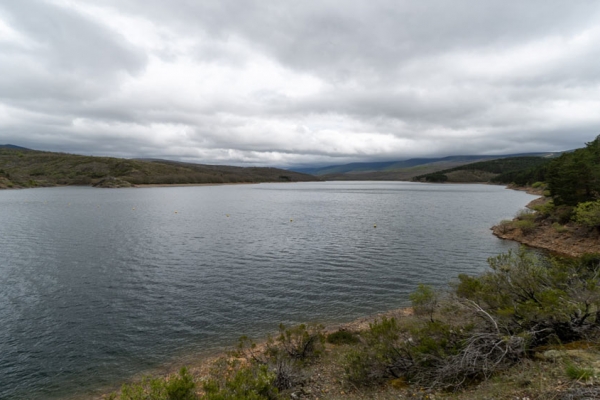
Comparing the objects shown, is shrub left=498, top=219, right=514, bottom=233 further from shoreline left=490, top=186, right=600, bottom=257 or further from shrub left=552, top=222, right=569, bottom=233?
shrub left=552, top=222, right=569, bottom=233

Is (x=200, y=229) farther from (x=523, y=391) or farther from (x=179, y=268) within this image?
(x=523, y=391)

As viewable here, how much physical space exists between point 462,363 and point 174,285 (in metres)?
20.0

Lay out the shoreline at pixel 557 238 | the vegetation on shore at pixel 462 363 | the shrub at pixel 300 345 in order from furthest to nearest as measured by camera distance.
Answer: the shoreline at pixel 557 238 → the shrub at pixel 300 345 → the vegetation on shore at pixel 462 363

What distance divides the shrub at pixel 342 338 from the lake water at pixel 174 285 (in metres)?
2.77

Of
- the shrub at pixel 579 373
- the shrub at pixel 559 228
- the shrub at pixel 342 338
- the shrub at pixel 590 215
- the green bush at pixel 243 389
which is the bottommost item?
the shrub at pixel 342 338

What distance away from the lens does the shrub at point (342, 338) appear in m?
15.0

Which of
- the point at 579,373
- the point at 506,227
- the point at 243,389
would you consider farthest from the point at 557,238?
the point at 243,389

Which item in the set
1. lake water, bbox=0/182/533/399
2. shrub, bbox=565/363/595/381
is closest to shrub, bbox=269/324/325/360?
lake water, bbox=0/182/533/399

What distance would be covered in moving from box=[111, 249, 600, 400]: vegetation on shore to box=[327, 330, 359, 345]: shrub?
1418 millimetres

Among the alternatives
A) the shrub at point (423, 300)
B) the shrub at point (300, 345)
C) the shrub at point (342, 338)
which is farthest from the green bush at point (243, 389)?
the shrub at point (423, 300)

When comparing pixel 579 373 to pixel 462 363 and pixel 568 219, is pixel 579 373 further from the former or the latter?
pixel 568 219

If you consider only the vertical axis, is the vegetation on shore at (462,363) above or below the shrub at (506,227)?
above

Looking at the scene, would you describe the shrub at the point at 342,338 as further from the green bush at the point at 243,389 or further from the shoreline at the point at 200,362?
the green bush at the point at 243,389

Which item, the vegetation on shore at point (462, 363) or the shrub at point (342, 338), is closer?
the vegetation on shore at point (462, 363)
